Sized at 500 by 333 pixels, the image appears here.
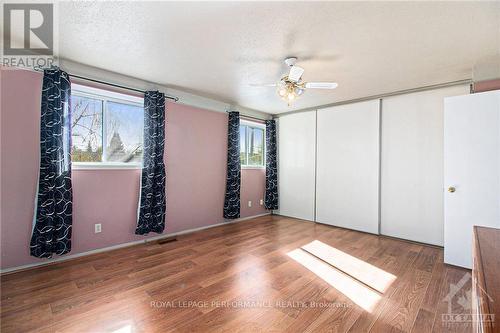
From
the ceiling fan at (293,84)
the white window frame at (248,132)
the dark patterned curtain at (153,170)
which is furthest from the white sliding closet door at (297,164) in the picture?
the dark patterned curtain at (153,170)

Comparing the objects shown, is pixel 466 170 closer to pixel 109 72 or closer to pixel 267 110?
pixel 267 110

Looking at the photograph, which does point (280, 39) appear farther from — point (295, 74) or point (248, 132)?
point (248, 132)

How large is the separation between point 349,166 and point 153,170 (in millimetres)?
3475

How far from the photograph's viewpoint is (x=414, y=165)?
3572 mm

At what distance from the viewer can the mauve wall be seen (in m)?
2.39

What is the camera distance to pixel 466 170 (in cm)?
262

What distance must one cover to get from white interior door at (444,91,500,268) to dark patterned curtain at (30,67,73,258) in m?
4.57

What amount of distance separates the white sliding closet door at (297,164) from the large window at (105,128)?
318 cm

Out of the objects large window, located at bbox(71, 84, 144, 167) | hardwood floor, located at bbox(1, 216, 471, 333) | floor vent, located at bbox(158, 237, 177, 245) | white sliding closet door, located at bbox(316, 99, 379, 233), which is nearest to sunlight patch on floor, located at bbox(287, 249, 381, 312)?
hardwood floor, located at bbox(1, 216, 471, 333)

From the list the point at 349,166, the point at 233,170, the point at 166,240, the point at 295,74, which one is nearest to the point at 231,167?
the point at 233,170

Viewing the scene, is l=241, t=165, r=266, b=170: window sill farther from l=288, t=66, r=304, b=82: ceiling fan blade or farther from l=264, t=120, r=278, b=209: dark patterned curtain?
l=288, t=66, r=304, b=82: ceiling fan blade

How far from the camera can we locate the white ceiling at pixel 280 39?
1.77 m

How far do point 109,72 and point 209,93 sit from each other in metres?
1.48

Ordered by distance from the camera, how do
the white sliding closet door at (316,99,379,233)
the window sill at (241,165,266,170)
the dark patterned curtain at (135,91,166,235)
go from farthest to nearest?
the window sill at (241,165,266,170) → the white sliding closet door at (316,99,379,233) → the dark patterned curtain at (135,91,166,235)
